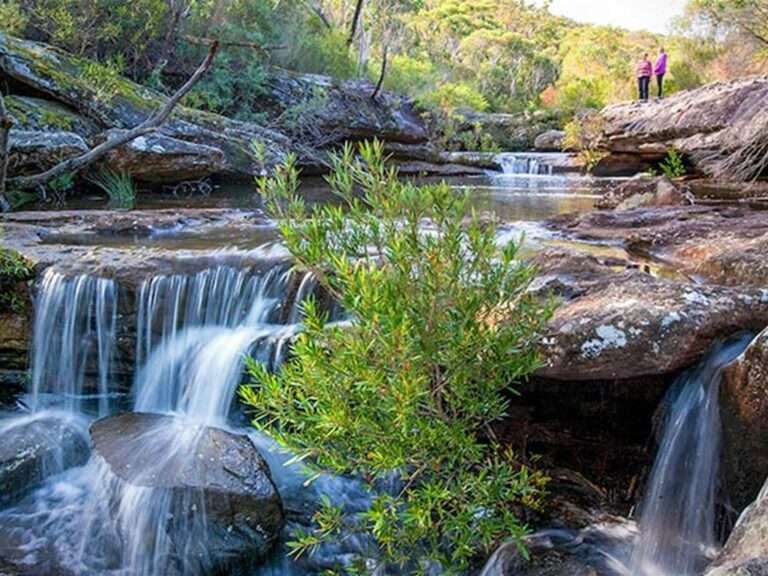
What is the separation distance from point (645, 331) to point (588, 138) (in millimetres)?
17740

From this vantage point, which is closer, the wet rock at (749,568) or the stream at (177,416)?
the wet rock at (749,568)

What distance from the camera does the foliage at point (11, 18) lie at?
1195 cm

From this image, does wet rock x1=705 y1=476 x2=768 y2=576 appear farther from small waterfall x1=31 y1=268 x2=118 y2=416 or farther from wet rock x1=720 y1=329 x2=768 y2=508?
small waterfall x1=31 y1=268 x2=118 y2=416

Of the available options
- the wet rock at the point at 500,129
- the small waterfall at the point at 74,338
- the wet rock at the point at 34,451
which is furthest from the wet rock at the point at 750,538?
the wet rock at the point at 500,129

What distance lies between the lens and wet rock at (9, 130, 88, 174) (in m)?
9.34

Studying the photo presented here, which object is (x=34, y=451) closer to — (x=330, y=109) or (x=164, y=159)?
(x=164, y=159)

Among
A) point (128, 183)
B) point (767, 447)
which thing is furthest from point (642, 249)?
point (128, 183)

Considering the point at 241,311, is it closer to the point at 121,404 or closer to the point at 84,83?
the point at 121,404

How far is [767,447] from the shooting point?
3.14 metres

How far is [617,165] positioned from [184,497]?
1794 centimetres

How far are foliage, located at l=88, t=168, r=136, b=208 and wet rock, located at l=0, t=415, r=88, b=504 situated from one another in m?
6.88

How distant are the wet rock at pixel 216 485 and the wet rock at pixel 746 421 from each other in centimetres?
269

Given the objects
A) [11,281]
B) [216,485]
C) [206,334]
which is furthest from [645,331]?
[11,281]

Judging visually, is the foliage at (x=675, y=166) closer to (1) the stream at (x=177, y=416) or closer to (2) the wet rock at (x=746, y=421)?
(1) the stream at (x=177, y=416)
